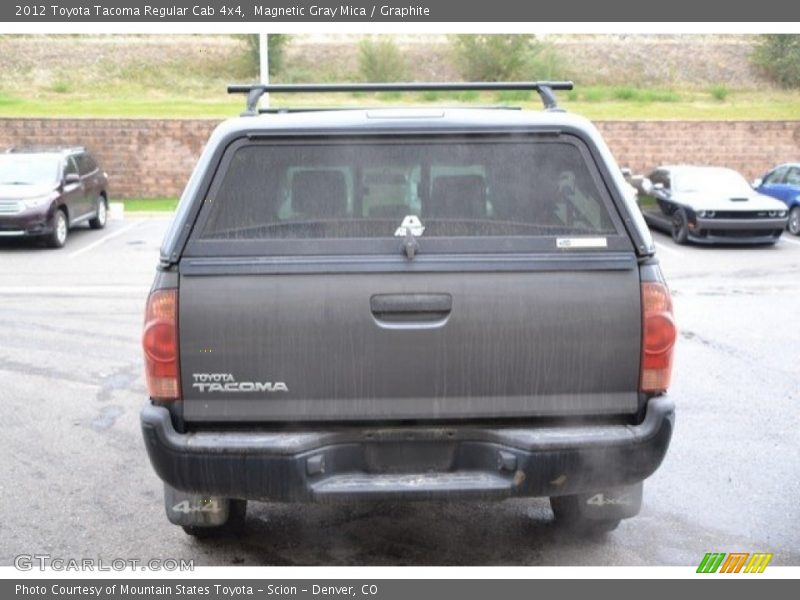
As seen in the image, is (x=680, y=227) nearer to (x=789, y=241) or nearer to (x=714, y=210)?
(x=714, y=210)

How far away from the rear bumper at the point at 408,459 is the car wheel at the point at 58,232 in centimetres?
1334

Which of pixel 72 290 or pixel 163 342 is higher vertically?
pixel 163 342

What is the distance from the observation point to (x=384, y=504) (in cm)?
492

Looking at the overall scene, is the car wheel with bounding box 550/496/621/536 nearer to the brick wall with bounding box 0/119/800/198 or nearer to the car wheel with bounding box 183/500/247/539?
the car wheel with bounding box 183/500/247/539

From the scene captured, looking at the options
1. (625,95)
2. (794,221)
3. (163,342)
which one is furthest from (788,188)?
(625,95)

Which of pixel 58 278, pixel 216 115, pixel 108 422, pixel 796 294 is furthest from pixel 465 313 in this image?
pixel 216 115

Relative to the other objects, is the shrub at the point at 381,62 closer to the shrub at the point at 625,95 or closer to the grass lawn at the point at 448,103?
the grass lawn at the point at 448,103

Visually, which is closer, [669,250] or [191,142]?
[669,250]

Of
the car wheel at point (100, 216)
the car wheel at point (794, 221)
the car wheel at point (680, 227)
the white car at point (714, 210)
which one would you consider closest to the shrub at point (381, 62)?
the car wheel at point (100, 216)

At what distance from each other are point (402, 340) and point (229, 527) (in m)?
1.56

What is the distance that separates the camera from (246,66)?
45.0 m

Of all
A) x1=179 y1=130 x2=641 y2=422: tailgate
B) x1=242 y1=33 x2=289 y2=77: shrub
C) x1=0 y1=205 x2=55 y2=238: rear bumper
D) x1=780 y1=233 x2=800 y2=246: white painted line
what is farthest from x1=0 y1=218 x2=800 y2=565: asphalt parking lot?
x1=242 y1=33 x2=289 y2=77: shrub

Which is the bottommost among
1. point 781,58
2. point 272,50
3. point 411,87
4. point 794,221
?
point 794,221

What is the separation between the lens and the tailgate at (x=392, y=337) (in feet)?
11.6
